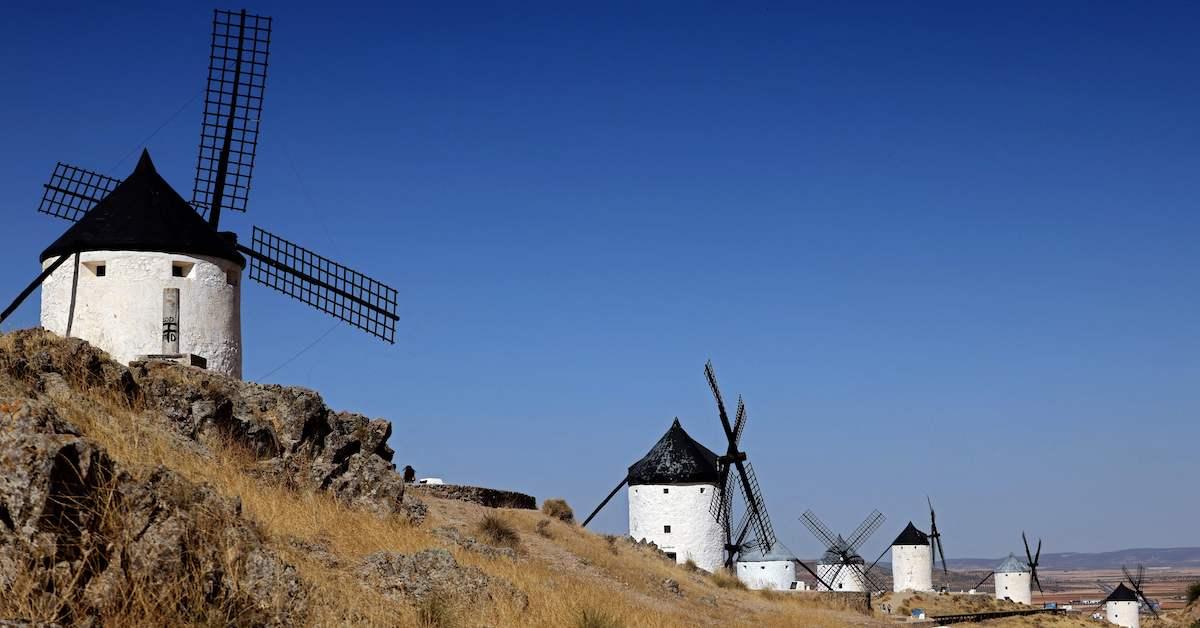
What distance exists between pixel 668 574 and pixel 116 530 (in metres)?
22.7

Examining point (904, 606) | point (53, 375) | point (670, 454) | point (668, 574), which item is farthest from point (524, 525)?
point (904, 606)

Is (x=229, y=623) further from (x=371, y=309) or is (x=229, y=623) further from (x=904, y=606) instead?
(x=904, y=606)

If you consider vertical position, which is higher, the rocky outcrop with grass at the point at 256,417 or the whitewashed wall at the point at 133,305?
the whitewashed wall at the point at 133,305

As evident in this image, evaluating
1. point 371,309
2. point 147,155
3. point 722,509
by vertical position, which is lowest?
point 722,509

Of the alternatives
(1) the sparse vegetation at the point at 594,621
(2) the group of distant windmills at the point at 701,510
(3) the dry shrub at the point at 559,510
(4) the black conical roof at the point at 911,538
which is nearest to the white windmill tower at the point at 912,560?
(4) the black conical roof at the point at 911,538

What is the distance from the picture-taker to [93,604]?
723cm

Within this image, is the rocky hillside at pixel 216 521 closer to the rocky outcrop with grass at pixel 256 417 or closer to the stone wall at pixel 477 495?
the rocky outcrop with grass at pixel 256 417

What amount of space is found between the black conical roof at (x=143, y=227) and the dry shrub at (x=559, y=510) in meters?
11.2

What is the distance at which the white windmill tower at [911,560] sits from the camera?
222 ft

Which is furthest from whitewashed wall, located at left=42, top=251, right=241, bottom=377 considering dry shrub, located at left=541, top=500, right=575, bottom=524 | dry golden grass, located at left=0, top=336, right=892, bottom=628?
dry shrub, located at left=541, top=500, right=575, bottom=524

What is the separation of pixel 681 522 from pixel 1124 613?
133ft

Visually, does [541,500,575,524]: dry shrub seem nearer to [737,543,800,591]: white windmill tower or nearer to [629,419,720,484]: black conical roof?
[629,419,720,484]: black conical roof

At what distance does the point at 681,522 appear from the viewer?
143 feet

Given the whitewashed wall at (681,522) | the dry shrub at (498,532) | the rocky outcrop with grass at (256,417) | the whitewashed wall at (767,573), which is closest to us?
the rocky outcrop with grass at (256,417)
